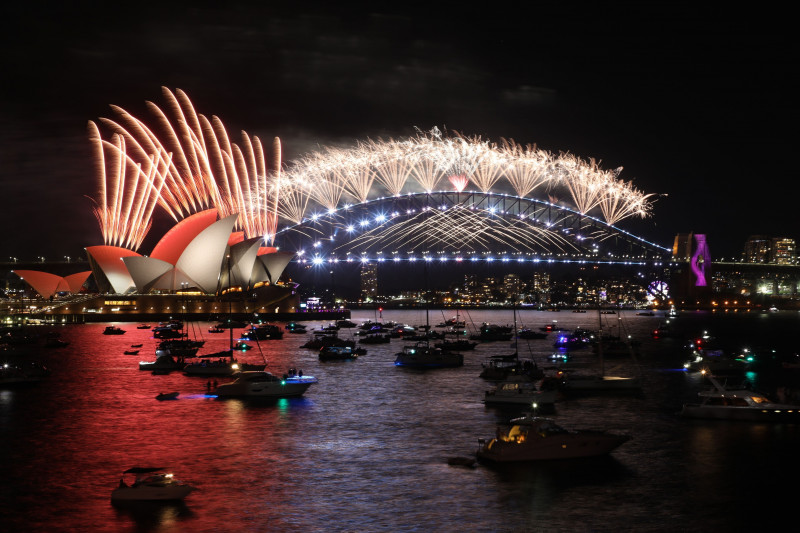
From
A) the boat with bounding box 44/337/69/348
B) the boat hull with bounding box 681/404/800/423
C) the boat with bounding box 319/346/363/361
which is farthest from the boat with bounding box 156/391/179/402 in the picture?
the boat with bounding box 44/337/69/348

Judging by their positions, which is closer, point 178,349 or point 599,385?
point 599,385

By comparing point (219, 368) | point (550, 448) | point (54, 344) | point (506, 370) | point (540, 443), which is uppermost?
point (54, 344)

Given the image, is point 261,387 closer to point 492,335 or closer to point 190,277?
point 492,335

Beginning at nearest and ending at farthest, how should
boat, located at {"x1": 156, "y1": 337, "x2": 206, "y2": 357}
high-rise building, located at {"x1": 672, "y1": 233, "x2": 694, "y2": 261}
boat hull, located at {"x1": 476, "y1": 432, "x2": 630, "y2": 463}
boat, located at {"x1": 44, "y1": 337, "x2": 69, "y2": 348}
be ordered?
boat hull, located at {"x1": 476, "y1": 432, "x2": 630, "y2": 463} → boat, located at {"x1": 156, "y1": 337, "x2": 206, "y2": 357} → boat, located at {"x1": 44, "y1": 337, "x2": 69, "y2": 348} → high-rise building, located at {"x1": 672, "y1": 233, "x2": 694, "y2": 261}

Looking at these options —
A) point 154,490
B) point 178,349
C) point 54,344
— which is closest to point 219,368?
point 178,349

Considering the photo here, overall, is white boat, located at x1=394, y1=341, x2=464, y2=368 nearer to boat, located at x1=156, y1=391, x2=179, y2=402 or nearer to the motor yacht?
the motor yacht
